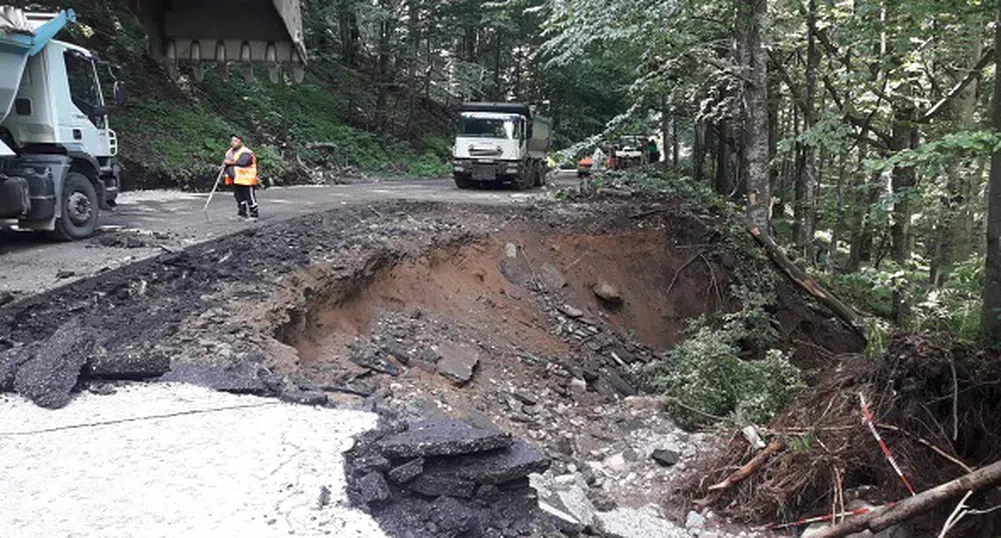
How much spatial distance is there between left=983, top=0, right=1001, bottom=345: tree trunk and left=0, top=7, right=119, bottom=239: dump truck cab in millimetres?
10590

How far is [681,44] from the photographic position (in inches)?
480

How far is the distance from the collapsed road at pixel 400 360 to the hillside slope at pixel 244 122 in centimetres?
661

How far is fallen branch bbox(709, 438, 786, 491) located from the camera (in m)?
6.01

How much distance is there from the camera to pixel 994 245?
5891mm

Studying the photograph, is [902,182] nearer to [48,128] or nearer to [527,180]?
[527,180]

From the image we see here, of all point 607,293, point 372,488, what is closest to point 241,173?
point 607,293

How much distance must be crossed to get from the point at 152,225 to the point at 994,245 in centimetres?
1161

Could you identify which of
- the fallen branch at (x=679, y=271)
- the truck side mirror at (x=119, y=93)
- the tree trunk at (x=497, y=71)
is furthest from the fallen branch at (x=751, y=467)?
the tree trunk at (x=497, y=71)

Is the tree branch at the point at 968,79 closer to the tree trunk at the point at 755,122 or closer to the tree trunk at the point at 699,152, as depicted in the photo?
the tree trunk at the point at 755,122

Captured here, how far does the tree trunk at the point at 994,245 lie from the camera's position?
19.0 ft

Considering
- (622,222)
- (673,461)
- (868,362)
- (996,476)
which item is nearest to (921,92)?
(622,222)

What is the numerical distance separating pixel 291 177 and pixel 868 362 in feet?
59.3

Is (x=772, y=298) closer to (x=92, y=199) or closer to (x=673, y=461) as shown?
(x=673, y=461)

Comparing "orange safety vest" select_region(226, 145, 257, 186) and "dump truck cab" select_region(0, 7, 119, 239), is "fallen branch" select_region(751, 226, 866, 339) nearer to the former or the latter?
"orange safety vest" select_region(226, 145, 257, 186)
